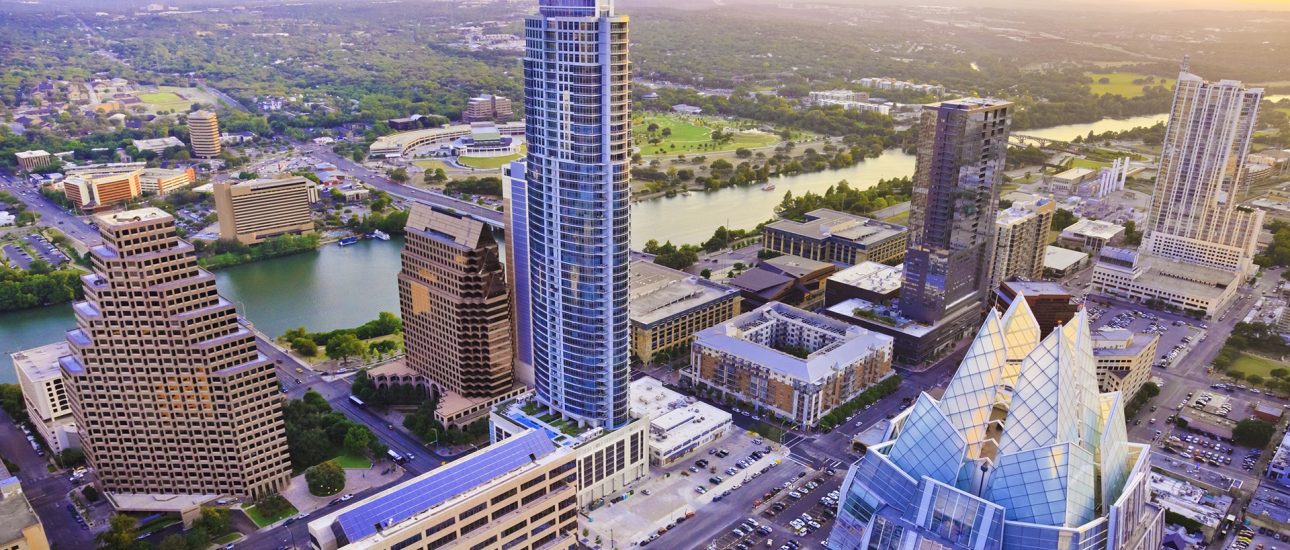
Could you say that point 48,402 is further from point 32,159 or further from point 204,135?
point 204,135

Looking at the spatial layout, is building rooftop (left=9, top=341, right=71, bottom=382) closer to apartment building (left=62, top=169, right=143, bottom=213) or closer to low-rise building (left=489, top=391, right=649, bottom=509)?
low-rise building (left=489, top=391, right=649, bottom=509)

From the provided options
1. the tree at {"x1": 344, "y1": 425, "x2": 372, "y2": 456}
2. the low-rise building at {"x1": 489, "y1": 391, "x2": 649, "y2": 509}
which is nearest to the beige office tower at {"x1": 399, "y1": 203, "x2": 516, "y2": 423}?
the low-rise building at {"x1": 489, "y1": 391, "x2": 649, "y2": 509}

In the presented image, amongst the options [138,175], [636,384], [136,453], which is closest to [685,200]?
[636,384]

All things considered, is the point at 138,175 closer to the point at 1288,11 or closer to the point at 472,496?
the point at 472,496

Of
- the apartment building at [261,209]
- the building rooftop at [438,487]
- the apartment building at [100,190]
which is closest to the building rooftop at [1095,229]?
the building rooftop at [438,487]

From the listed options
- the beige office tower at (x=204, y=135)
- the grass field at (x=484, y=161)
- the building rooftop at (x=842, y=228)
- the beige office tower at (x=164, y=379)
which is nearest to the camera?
the beige office tower at (x=164, y=379)

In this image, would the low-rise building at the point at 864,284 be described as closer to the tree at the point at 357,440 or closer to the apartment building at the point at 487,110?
the tree at the point at 357,440
